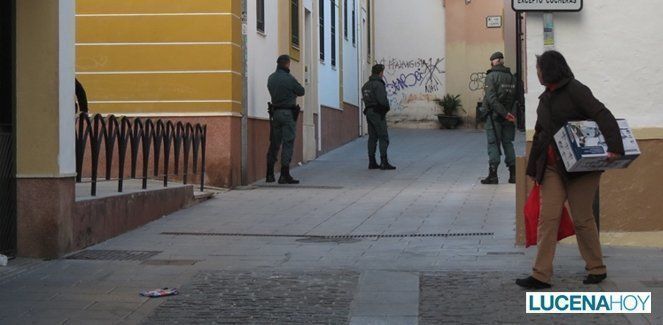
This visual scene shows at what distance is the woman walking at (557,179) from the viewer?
7.32 meters

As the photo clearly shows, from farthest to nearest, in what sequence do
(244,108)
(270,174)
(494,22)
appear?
(494,22), (270,174), (244,108)

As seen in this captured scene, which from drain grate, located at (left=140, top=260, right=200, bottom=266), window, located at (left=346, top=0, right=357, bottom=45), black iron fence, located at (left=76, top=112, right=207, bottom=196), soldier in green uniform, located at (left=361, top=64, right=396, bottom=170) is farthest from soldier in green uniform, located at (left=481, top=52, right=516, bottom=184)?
window, located at (left=346, top=0, right=357, bottom=45)

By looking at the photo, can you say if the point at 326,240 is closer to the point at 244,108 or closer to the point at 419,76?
the point at 244,108

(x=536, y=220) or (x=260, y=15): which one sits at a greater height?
(x=260, y=15)

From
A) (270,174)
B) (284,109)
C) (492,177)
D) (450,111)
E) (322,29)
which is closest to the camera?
(492,177)

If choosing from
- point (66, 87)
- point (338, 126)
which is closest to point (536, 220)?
point (66, 87)

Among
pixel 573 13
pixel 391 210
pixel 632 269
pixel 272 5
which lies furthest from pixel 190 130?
pixel 632 269

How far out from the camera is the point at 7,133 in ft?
29.9

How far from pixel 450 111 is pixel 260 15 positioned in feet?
55.5

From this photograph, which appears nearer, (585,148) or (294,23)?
(585,148)

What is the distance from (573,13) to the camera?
914cm

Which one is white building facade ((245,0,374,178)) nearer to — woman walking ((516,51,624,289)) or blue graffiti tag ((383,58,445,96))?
blue graffiti tag ((383,58,445,96))

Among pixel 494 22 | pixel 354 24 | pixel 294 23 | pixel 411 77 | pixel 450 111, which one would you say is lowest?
pixel 450 111

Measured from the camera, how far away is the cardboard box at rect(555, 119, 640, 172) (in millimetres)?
7148
